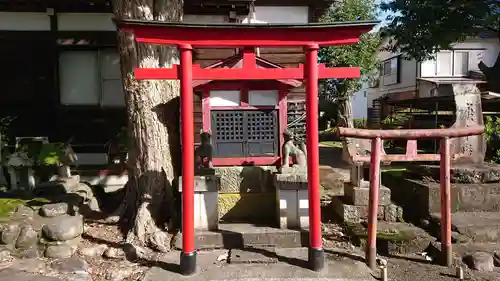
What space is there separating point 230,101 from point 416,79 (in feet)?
69.3

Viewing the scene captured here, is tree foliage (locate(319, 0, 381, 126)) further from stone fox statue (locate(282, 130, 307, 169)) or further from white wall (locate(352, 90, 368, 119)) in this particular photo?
white wall (locate(352, 90, 368, 119))

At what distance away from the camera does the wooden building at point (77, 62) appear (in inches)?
386

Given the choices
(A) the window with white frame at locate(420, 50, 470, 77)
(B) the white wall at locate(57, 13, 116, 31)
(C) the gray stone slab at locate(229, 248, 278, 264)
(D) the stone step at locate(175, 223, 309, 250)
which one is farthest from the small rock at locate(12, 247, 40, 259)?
(A) the window with white frame at locate(420, 50, 470, 77)

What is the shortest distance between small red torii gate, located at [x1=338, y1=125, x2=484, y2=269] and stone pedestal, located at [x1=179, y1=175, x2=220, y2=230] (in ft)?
7.77

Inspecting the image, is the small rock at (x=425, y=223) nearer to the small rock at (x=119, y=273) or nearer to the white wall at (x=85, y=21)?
the small rock at (x=119, y=273)

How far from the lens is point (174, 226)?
22.9 ft

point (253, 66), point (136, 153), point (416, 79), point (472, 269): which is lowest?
point (472, 269)

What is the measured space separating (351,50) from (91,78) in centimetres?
1306

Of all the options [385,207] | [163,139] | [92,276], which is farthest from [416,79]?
[92,276]

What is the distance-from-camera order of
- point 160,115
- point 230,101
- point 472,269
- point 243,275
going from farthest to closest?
point 230,101, point 160,115, point 472,269, point 243,275

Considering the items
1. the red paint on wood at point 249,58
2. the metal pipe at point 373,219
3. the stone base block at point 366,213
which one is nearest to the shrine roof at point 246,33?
the red paint on wood at point 249,58

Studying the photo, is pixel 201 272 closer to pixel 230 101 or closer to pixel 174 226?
pixel 174 226

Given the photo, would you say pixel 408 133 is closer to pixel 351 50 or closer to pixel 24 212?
pixel 24 212

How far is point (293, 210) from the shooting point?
262 inches
